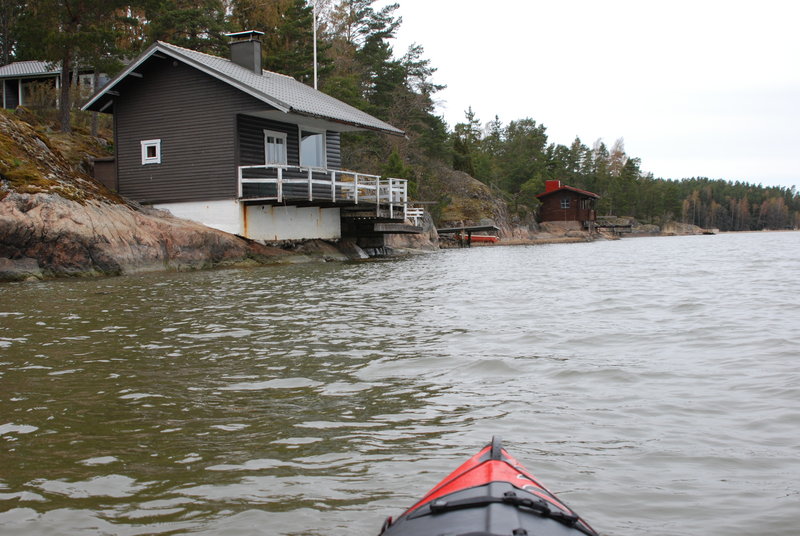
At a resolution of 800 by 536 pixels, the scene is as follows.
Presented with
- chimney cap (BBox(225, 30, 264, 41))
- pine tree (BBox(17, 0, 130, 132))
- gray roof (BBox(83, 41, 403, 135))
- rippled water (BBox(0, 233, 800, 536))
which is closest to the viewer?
rippled water (BBox(0, 233, 800, 536))

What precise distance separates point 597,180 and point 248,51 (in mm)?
68928

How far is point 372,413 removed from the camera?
17.1ft

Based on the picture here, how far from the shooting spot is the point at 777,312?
1045 cm

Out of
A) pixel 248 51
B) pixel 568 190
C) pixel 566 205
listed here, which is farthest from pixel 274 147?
pixel 566 205

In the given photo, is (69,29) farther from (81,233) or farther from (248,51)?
(81,233)

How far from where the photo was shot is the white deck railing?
21.1 metres

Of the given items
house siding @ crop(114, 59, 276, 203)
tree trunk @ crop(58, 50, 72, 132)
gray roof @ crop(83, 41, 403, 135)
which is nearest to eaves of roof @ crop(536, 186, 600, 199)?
gray roof @ crop(83, 41, 403, 135)

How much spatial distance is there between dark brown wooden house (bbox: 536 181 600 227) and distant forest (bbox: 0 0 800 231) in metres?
2.42

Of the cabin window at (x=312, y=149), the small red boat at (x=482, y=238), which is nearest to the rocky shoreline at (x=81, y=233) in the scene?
the cabin window at (x=312, y=149)

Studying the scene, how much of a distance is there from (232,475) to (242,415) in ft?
3.74

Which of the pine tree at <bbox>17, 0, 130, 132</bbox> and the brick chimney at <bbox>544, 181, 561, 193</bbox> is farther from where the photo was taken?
the brick chimney at <bbox>544, 181, 561, 193</bbox>

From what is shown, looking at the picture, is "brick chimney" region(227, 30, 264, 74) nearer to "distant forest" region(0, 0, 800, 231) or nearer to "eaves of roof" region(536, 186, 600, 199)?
"distant forest" region(0, 0, 800, 231)

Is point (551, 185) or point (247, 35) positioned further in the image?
point (551, 185)

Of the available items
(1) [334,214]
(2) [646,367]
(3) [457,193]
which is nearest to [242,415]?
(2) [646,367]
